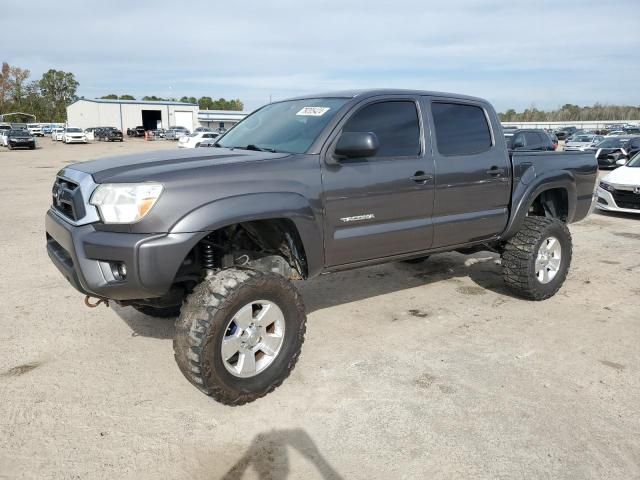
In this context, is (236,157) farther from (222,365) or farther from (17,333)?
(17,333)

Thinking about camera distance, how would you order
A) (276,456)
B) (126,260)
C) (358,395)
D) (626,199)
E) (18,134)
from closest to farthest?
(276,456), (126,260), (358,395), (626,199), (18,134)

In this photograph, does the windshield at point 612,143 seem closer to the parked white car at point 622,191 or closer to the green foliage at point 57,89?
the parked white car at point 622,191

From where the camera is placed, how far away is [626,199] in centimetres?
1051

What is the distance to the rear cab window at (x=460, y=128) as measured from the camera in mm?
4434

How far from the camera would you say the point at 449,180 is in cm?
436

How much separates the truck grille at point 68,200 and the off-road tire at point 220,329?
86 cm

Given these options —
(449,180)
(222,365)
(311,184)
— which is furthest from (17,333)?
(449,180)

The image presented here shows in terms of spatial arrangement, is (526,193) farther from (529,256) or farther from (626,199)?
(626,199)

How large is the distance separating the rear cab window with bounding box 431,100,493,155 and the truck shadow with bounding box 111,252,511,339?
1.65m

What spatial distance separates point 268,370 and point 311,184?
1252mm

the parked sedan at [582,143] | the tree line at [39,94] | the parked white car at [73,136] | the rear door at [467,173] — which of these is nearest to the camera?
the rear door at [467,173]

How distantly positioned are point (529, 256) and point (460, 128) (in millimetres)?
1416

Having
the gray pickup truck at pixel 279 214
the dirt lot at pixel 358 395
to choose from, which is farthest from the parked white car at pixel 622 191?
the gray pickup truck at pixel 279 214

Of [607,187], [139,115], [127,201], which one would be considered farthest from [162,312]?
[139,115]
